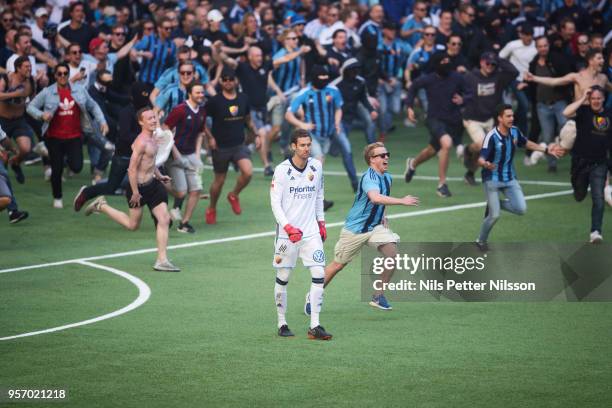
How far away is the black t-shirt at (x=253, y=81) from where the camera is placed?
23750mm

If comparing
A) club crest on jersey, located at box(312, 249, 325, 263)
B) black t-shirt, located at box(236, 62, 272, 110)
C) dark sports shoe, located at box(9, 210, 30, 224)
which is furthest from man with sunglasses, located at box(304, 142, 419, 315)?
black t-shirt, located at box(236, 62, 272, 110)

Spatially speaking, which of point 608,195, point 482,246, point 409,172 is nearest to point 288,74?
point 409,172

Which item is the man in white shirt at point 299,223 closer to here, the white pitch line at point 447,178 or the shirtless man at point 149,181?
the shirtless man at point 149,181

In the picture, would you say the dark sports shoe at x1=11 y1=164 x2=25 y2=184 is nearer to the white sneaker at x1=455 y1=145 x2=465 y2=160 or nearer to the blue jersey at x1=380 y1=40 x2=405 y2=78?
the white sneaker at x1=455 y1=145 x2=465 y2=160

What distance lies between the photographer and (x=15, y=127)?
20.6m

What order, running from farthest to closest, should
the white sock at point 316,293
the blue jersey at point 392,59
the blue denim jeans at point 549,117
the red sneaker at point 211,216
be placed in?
1. the blue jersey at point 392,59
2. the blue denim jeans at point 549,117
3. the red sneaker at point 211,216
4. the white sock at point 316,293

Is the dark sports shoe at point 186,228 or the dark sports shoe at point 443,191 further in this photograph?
the dark sports shoe at point 443,191

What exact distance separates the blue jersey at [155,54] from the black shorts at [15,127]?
439 centimetres

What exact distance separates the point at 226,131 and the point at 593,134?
5.71 meters

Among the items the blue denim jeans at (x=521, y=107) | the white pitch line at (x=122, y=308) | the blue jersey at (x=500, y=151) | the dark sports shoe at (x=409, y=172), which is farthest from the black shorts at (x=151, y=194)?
the blue denim jeans at (x=521, y=107)

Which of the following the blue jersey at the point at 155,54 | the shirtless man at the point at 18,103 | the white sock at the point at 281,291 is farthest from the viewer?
the blue jersey at the point at 155,54

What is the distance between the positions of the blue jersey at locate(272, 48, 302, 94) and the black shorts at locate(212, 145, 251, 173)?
21.1 ft

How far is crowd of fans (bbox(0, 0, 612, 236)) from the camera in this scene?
19.8m

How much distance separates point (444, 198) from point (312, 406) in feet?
38.8
